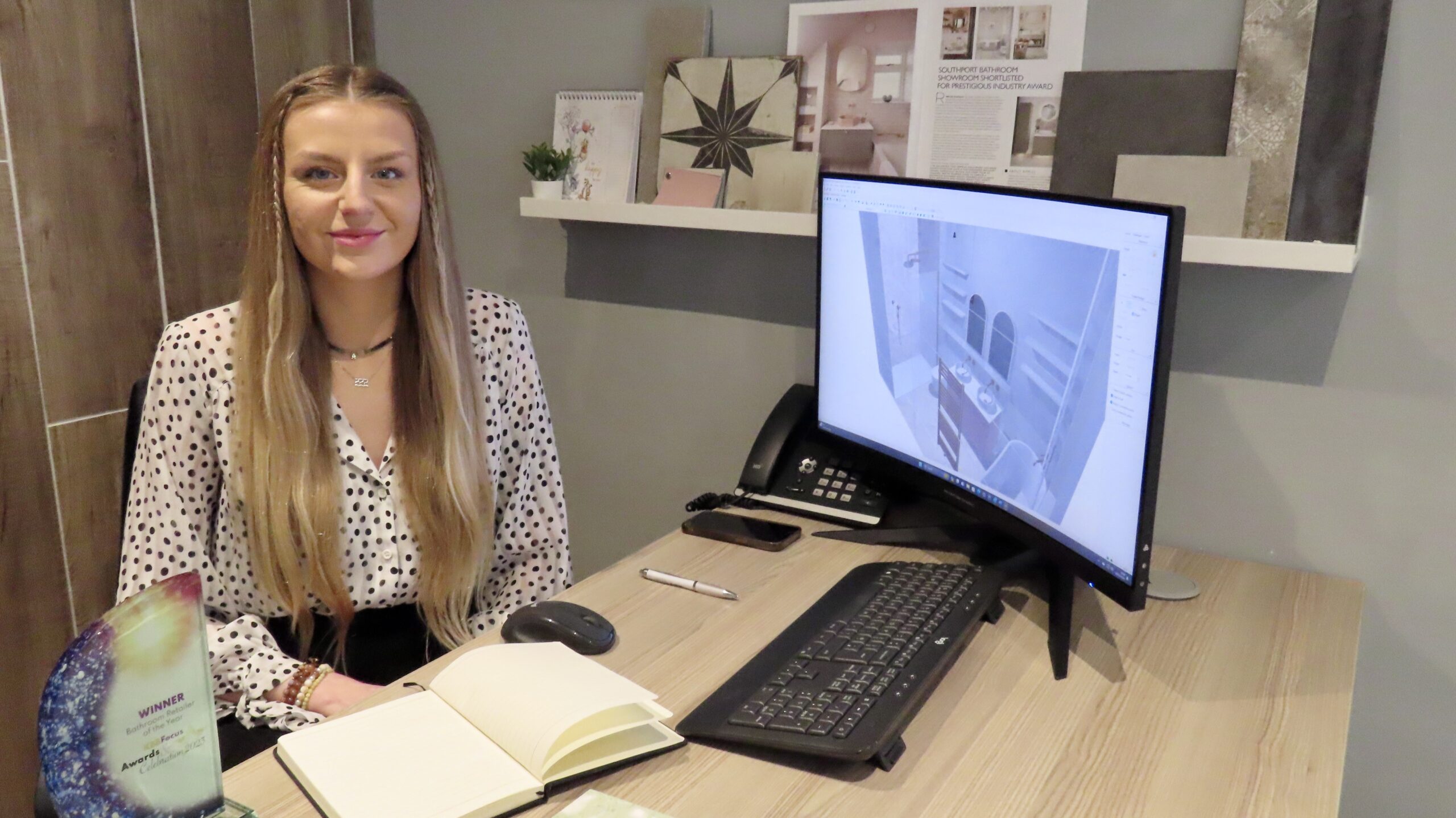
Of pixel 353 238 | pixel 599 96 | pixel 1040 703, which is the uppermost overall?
pixel 599 96

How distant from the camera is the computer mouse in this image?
111cm

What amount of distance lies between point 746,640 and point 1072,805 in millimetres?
396

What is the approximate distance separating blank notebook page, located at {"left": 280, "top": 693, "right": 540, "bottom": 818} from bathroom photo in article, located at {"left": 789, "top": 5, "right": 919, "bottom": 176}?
1.09m

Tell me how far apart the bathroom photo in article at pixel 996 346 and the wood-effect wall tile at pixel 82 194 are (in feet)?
4.46

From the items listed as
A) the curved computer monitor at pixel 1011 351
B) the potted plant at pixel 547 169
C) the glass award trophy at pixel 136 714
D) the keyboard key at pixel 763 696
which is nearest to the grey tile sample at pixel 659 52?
the potted plant at pixel 547 169

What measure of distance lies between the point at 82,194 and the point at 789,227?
124 centimetres

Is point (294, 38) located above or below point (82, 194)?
above

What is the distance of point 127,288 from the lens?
73.6 inches

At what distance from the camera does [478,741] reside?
0.92m

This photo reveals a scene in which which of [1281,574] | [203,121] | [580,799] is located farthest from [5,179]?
[1281,574]

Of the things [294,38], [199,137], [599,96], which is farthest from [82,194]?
[599,96]

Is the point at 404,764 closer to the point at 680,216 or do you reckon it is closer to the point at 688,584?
the point at 688,584

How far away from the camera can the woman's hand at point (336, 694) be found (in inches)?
48.8

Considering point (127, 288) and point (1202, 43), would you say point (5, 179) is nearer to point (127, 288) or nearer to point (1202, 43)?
point (127, 288)
